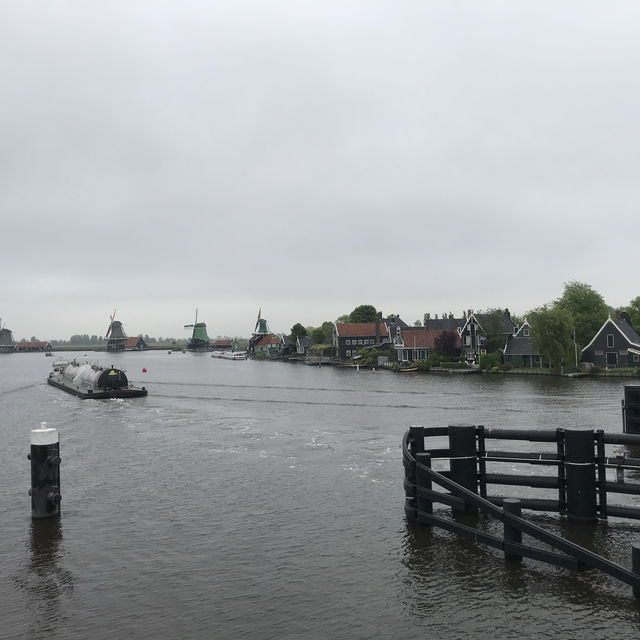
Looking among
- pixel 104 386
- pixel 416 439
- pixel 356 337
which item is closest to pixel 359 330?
Result: pixel 356 337

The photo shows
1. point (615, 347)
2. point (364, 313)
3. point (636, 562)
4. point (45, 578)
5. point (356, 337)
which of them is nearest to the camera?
point (636, 562)

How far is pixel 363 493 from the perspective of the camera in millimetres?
20781

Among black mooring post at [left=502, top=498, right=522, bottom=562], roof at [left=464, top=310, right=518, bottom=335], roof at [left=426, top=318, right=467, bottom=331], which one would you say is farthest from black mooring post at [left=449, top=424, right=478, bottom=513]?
roof at [left=426, top=318, right=467, bottom=331]

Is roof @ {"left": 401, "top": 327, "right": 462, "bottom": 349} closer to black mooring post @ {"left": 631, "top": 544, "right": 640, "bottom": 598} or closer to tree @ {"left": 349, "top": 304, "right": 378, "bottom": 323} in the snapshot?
tree @ {"left": 349, "top": 304, "right": 378, "bottom": 323}

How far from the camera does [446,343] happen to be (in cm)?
11869

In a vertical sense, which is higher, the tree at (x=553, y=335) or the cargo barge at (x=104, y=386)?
the tree at (x=553, y=335)

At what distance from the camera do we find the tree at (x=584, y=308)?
11175 cm

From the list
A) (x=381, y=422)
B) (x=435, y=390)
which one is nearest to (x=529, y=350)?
(x=435, y=390)

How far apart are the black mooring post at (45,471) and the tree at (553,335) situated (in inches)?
3359

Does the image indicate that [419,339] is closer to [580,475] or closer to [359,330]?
[359,330]

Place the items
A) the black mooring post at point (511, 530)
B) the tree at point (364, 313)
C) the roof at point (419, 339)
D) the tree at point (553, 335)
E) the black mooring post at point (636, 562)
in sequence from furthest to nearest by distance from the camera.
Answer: the tree at point (364, 313)
the roof at point (419, 339)
the tree at point (553, 335)
the black mooring post at point (511, 530)
the black mooring post at point (636, 562)

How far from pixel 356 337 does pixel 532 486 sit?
148727 millimetres

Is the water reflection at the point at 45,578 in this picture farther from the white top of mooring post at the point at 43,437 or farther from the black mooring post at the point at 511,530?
the black mooring post at the point at 511,530

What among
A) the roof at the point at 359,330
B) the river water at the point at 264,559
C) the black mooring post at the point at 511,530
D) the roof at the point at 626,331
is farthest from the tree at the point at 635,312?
the black mooring post at the point at 511,530
